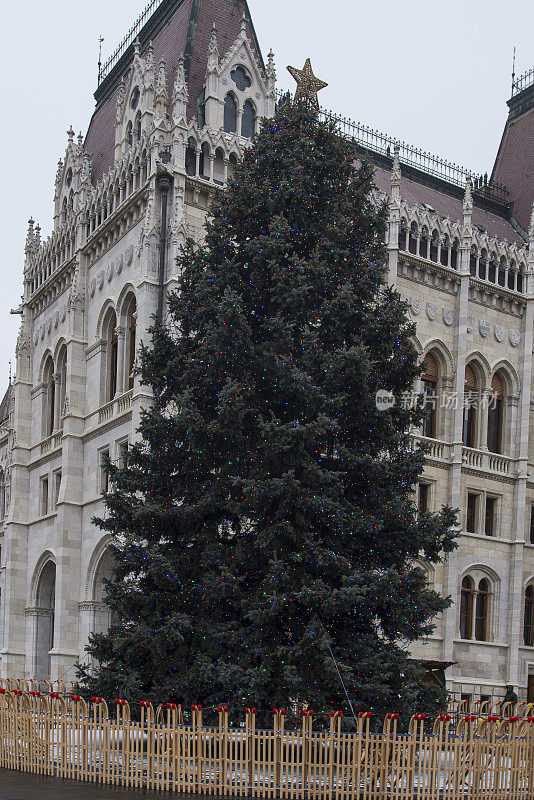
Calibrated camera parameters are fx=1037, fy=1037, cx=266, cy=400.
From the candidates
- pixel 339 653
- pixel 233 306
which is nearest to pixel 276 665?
pixel 339 653

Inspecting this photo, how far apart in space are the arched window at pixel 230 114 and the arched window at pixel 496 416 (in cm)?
1362

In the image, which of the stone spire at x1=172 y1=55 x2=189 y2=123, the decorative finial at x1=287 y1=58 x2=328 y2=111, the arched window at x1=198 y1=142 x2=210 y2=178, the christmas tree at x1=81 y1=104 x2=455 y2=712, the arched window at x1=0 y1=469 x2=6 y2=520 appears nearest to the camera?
the christmas tree at x1=81 y1=104 x2=455 y2=712

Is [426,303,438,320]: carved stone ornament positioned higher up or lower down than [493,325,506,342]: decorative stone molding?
higher up

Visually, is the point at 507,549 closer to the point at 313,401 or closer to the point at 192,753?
the point at 313,401

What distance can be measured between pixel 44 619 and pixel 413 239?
63.6ft

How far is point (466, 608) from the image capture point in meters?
36.2

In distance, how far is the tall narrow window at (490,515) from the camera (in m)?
37.7

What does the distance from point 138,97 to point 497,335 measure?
51.2 feet

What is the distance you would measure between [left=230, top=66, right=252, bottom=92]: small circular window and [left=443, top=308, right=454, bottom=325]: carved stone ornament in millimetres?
10654

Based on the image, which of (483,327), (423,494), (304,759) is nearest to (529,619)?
(423,494)

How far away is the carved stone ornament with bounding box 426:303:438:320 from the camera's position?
37000 mm

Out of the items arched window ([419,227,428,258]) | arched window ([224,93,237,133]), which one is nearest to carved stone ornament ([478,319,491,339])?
arched window ([419,227,428,258])

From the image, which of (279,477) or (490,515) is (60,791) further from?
(490,515)

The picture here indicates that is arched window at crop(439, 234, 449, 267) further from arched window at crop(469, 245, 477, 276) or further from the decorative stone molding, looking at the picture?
the decorative stone molding
